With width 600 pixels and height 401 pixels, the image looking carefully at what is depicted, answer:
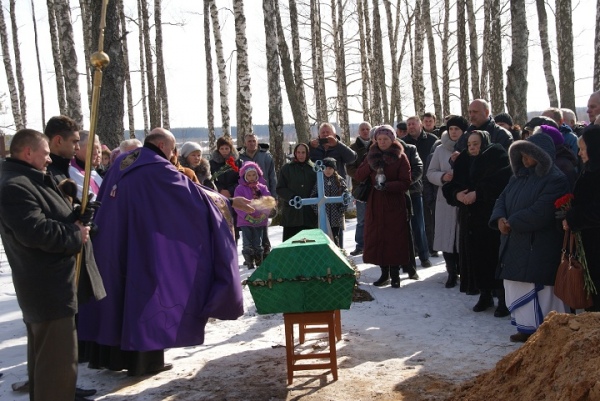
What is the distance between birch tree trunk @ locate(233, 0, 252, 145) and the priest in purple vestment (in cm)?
952

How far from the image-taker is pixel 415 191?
9844 mm

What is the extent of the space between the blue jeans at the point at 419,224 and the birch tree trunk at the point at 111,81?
4410 millimetres

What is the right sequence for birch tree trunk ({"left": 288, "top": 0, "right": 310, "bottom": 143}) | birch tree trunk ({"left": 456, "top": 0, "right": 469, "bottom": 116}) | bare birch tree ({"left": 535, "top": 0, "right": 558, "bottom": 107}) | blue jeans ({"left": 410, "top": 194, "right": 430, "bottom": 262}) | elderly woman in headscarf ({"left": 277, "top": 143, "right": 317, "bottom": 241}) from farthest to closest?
birch tree trunk ({"left": 456, "top": 0, "right": 469, "bottom": 116}) < bare birch tree ({"left": 535, "top": 0, "right": 558, "bottom": 107}) < birch tree trunk ({"left": 288, "top": 0, "right": 310, "bottom": 143}) < blue jeans ({"left": 410, "top": 194, "right": 430, "bottom": 262}) < elderly woman in headscarf ({"left": 277, "top": 143, "right": 317, "bottom": 241})

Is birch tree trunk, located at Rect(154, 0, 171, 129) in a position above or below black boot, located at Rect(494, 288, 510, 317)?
above

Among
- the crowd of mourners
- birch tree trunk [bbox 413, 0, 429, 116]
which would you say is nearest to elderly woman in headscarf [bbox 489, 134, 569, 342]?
the crowd of mourners

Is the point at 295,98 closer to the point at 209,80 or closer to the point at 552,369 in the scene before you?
the point at 209,80

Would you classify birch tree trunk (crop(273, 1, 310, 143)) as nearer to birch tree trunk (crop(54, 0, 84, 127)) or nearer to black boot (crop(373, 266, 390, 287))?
birch tree trunk (crop(54, 0, 84, 127))

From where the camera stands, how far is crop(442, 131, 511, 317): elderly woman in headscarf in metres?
7.36

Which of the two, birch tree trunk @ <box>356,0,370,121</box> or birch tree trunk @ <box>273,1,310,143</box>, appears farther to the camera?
birch tree trunk @ <box>356,0,370,121</box>

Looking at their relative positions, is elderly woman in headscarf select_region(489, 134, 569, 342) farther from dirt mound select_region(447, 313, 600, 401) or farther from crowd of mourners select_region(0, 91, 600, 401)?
dirt mound select_region(447, 313, 600, 401)

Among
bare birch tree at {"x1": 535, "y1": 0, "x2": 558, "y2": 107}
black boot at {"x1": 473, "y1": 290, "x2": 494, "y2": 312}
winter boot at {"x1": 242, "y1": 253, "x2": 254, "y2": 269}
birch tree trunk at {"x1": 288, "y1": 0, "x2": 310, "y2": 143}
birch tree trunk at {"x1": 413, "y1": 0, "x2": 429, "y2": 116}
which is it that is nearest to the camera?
black boot at {"x1": 473, "y1": 290, "x2": 494, "y2": 312}

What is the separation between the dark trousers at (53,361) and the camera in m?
4.42

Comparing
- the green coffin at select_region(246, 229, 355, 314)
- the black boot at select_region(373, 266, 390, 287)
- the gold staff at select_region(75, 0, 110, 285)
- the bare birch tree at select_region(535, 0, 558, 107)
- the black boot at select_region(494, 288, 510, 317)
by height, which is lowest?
the black boot at select_region(494, 288, 510, 317)

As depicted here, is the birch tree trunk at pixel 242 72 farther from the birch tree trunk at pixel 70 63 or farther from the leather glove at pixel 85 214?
the leather glove at pixel 85 214
